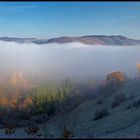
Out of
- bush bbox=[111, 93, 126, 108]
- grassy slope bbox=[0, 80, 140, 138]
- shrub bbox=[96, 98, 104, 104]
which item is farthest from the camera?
shrub bbox=[96, 98, 104, 104]

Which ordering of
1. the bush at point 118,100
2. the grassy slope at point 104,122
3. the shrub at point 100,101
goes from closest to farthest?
the grassy slope at point 104,122 < the bush at point 118,100 < the shrub at point 100,101

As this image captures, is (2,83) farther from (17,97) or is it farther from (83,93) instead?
(83,93)

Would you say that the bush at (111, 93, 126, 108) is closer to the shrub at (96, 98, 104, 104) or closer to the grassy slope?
the grassy slope

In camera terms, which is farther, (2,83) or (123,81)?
(2,83)

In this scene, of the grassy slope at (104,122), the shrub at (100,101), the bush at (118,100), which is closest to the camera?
the grassy slope at (104,122)

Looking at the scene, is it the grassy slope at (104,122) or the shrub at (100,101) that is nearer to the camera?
the grassy slope at (104,122)

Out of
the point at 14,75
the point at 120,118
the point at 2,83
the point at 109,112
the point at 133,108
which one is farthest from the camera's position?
the point at 14,75

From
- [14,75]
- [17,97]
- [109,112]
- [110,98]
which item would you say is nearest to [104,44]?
[14,75]

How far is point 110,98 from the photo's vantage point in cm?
4422

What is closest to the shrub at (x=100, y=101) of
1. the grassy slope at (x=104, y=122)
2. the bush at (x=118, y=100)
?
the grassy slope at (x=104, y=122)

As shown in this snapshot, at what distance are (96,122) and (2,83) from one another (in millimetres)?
39148

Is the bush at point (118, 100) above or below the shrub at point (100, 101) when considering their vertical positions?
above

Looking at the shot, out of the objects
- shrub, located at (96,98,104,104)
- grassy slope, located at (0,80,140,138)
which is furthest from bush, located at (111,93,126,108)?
shrub, located at (96,98,104,104)

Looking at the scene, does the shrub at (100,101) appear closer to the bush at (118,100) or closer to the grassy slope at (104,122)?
the grassy slope at (104,122)
